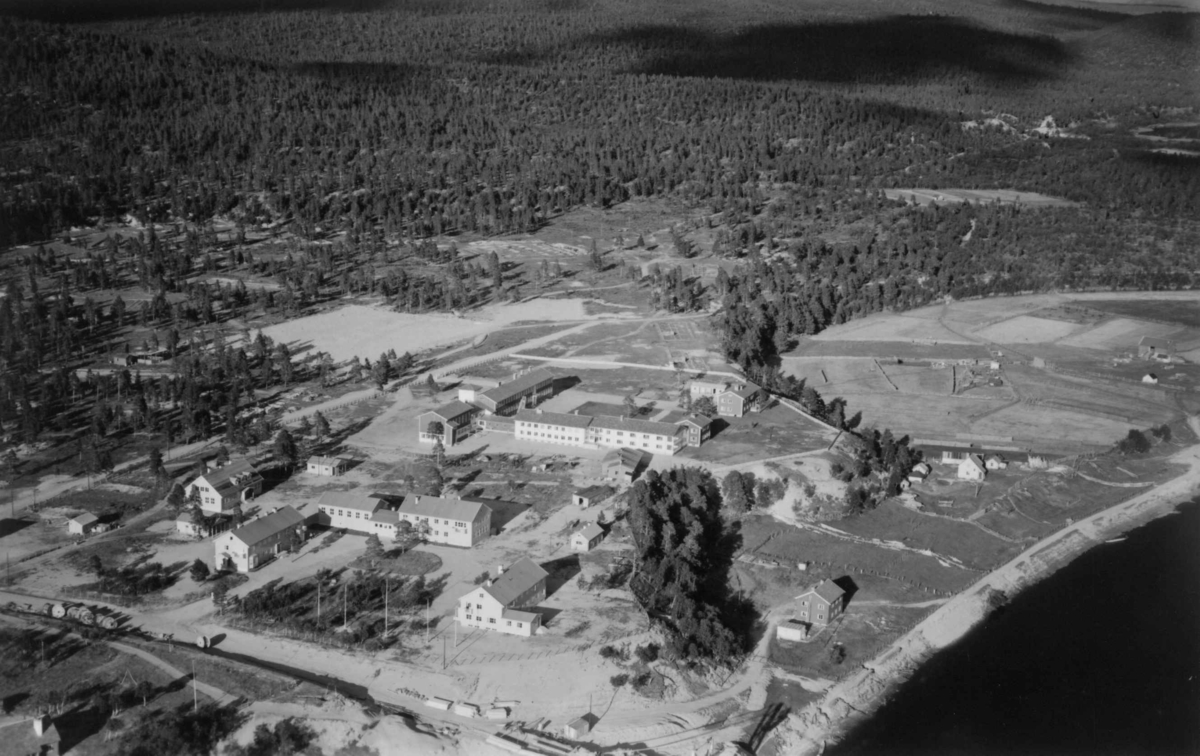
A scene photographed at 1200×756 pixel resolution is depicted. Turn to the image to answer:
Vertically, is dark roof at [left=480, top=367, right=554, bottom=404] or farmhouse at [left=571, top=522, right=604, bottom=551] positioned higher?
dark roof at [left=480, top=367, right=554, bottom=404]

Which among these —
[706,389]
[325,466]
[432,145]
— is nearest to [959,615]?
[706,389]

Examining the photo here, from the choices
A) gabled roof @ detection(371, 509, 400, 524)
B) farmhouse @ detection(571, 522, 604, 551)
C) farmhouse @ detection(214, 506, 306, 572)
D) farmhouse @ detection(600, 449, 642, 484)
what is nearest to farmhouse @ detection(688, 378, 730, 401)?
farmhouse @ detection(600, 449, 642, 484)

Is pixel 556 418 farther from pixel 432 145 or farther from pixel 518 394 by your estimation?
pixel 432 145

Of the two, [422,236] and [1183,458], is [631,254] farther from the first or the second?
[1183,458]

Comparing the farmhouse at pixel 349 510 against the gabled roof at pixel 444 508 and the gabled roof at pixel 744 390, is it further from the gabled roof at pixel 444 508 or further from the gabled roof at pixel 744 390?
the gabled roof at pixel 744 390

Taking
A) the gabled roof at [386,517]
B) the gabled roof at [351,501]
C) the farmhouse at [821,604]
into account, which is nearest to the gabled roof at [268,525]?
the gabled roof at [351,501]

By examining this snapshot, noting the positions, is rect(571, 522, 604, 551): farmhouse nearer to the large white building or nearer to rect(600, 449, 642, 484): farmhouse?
rect(600, 449, 642, 484): farmhouse
